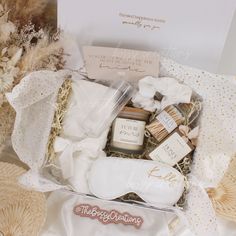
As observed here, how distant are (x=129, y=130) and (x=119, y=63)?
0.17 m

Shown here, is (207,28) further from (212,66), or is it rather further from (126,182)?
(126,182)

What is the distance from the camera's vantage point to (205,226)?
102 centimetres

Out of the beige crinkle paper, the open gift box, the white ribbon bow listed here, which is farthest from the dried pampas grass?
the beige crinkle paper

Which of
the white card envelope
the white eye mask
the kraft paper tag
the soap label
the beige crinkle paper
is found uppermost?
the white card envelope

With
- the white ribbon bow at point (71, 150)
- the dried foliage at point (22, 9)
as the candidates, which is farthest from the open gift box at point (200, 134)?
the dried foliage at point (22, 9)

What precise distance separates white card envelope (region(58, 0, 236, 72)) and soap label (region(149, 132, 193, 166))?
0.21m

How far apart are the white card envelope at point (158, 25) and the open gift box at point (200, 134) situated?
64 millimetres

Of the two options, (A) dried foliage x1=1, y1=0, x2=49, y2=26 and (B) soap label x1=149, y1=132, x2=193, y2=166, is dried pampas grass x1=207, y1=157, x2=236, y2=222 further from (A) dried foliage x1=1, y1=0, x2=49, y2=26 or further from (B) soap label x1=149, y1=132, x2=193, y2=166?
(A) dried foliage x1=1, y1=0, x2=49, y2=26

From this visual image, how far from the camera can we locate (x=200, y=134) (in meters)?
1.05

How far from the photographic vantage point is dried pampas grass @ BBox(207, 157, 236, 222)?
43.3 inches

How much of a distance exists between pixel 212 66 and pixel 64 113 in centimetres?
40

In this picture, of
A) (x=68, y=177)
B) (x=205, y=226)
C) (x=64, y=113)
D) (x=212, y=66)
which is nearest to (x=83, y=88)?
(x=64, y=113)

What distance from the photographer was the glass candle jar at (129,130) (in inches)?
41.4

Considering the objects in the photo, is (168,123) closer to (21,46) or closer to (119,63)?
(119,63)
